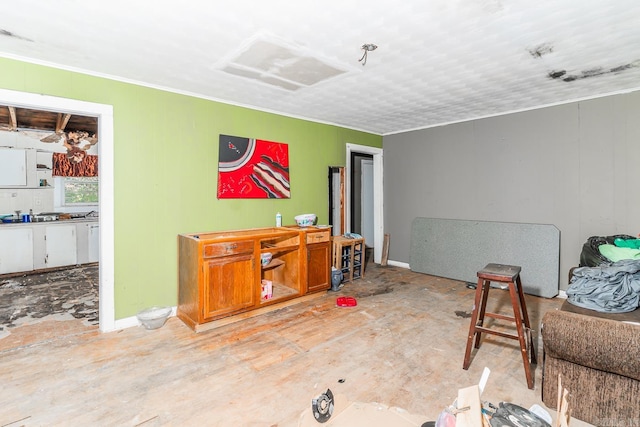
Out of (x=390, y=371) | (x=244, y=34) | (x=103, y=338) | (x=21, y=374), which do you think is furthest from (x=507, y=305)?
(x=21, y=374)

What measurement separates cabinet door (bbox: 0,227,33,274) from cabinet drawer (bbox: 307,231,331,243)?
4742mm

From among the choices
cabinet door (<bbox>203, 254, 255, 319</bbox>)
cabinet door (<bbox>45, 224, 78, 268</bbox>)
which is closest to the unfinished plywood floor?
cabinet door (<bbox>203, 254, 255, 319</bbox>)

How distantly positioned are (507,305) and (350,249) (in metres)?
2.17

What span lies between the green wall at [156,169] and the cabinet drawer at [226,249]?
2.09 ft

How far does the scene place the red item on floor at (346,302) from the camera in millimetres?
3727

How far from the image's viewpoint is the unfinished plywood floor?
6.38ft

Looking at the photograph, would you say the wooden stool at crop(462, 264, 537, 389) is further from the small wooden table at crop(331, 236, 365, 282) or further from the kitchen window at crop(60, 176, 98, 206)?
the kitchen window at crop(60, 176, 98, 206)

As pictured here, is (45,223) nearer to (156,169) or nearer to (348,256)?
(156,169)

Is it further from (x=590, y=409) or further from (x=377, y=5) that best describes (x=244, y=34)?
(x=590, y=409)

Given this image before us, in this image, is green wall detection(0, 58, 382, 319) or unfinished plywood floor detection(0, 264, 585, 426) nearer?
unfinished plywood floor detection(0, 264, 585, 426)

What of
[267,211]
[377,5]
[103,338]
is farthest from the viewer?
[267,211]

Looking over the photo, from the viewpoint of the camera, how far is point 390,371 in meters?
2.36

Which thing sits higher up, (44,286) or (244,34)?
(244,34)

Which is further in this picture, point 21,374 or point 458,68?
point 458,68
